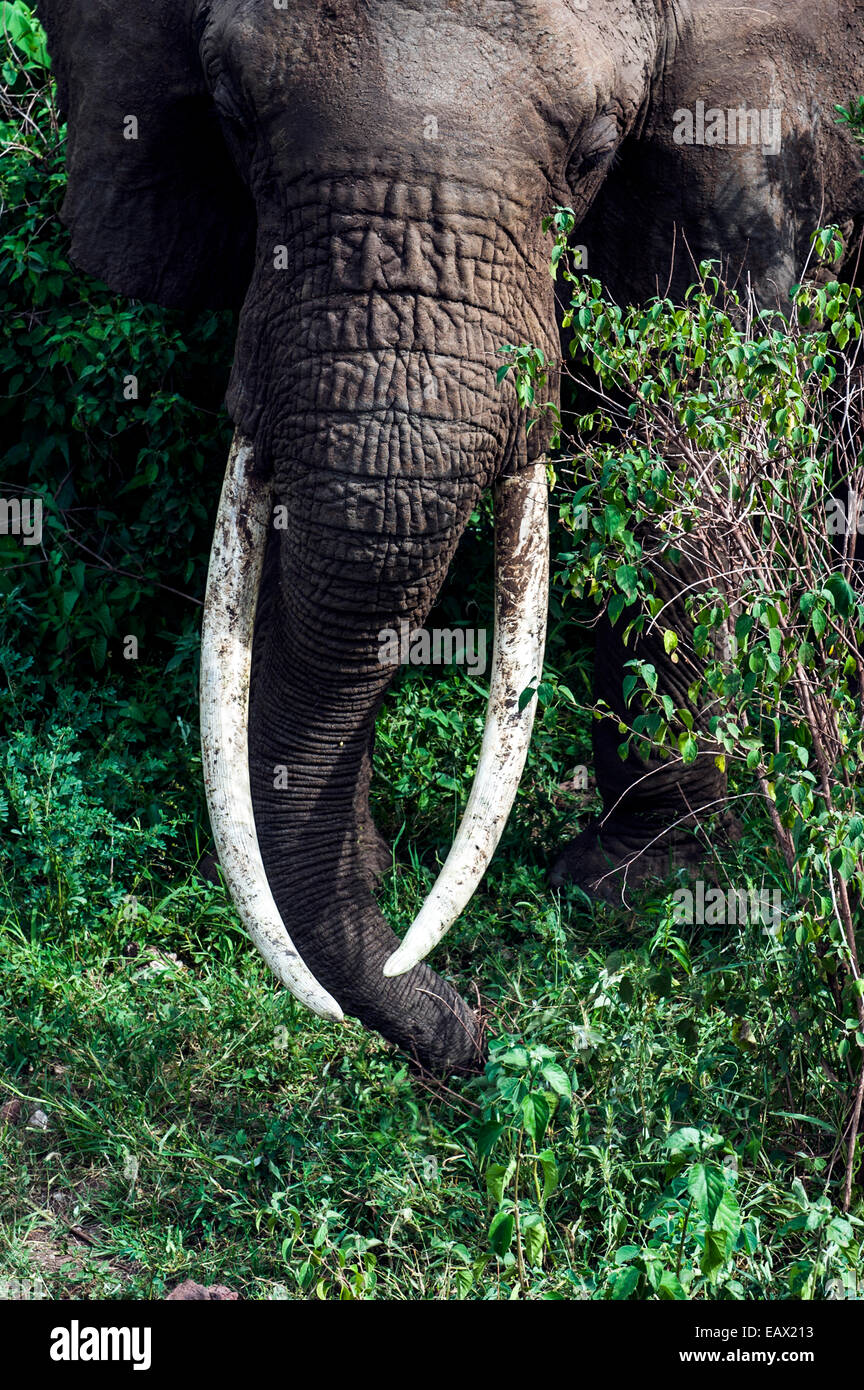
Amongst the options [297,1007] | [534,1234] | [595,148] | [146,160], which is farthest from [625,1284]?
[146,160]

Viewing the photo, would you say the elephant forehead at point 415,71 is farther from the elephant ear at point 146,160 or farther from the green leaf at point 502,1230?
the green leaf at point 502,1230

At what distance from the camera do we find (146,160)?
4723 mm

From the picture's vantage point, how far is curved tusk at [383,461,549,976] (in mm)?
4059

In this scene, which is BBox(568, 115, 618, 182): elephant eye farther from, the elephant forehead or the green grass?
the green grass

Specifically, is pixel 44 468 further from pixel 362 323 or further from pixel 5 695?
pixel 362 323

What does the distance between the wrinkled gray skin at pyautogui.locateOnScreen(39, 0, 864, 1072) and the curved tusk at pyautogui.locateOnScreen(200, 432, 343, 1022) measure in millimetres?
105

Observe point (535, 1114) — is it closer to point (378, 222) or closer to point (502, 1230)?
point (502, 1230)

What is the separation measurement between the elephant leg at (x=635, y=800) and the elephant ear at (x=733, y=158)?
1.20 meters

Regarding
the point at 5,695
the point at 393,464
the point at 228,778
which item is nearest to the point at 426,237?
the point at 393,464

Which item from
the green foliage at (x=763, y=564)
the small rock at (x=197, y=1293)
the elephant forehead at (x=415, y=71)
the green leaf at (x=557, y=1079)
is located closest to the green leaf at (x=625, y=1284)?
the green leaf at (x=557, y=1079)

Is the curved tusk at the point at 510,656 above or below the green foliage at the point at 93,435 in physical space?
below

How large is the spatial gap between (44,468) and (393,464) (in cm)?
286

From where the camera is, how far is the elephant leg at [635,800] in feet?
17.5

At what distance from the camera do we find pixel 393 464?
12.2ft
